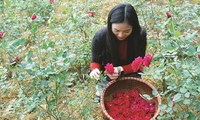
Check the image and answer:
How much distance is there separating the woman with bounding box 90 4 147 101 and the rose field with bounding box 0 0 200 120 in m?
0.15

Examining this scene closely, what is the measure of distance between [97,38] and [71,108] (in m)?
0.60

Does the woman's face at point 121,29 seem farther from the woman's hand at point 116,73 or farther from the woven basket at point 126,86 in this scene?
the woven basket at point 126,86

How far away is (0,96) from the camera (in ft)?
8.50

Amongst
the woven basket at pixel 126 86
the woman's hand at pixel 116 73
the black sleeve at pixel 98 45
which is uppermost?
the black sleeve at pixel 98 45

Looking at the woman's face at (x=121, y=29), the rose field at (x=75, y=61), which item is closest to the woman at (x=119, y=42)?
the woman's face at (x=121, y=29)

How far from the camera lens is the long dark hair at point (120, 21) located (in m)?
1.94

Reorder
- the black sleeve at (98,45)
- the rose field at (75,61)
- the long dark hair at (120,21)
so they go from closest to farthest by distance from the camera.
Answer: the rose field at (75,61) < the long dark hair at (120,21) < the black sleeve at (98,45)

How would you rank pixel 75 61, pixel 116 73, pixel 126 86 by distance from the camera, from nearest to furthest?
pixel 116 73 → pixel 126 86 → pixel 75 61

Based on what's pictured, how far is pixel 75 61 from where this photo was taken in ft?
8.68

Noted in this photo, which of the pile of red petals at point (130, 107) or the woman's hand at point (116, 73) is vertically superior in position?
the woman's hand at point (116, 73)

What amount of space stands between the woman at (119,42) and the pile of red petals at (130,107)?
0.16 meters

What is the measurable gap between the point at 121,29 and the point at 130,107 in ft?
2.02

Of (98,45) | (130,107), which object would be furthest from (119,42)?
(130,107)

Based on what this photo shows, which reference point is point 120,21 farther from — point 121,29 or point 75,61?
point 75,61
